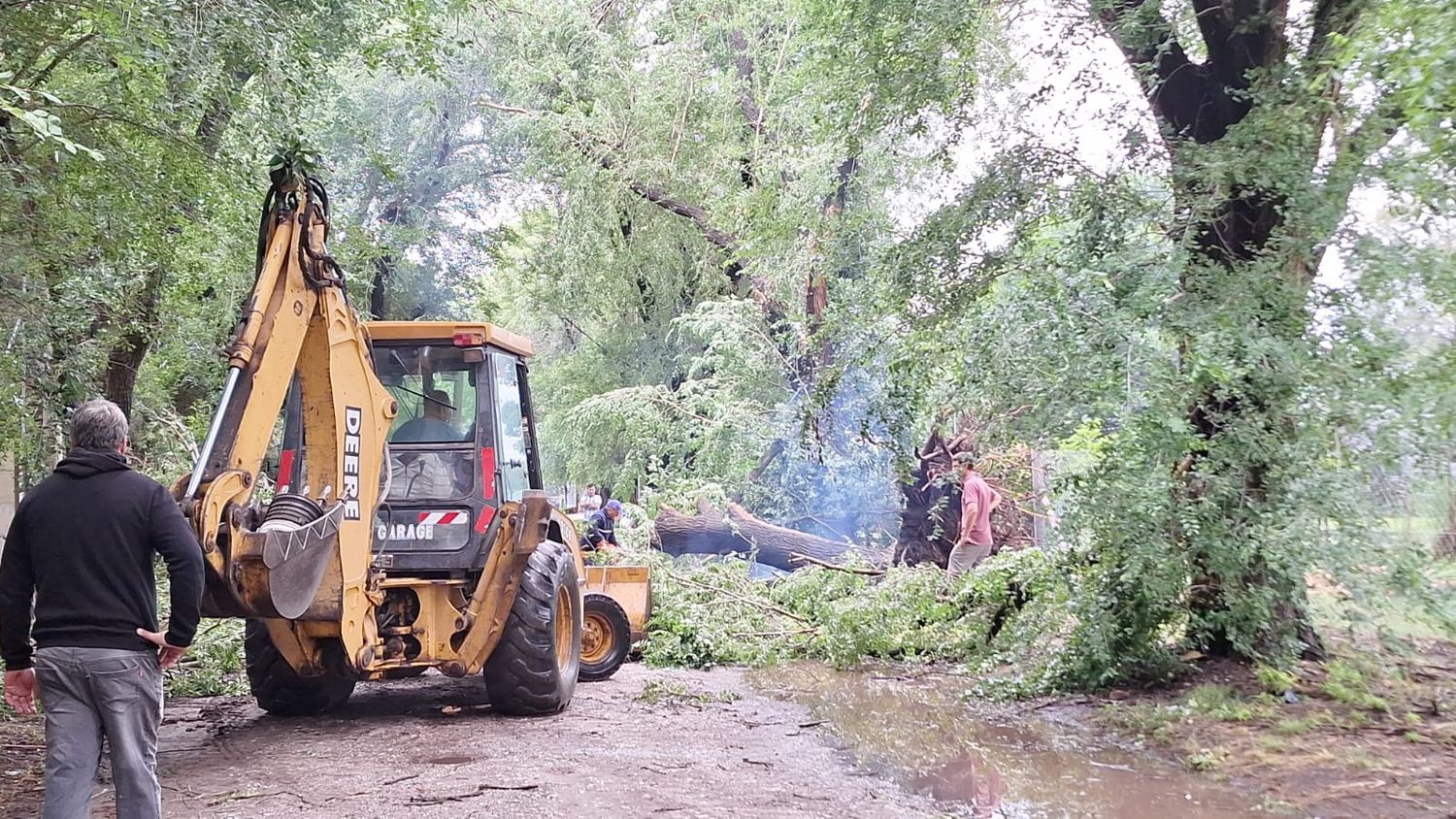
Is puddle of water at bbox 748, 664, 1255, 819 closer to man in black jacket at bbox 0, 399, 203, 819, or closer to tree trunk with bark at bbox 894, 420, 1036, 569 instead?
man in black jacket at bbox 0, 399, 203, 819

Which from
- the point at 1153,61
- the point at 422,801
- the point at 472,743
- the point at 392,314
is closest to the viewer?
the point at 422,801

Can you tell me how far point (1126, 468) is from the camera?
7715 millimetres

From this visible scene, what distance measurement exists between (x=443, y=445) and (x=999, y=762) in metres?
4.27

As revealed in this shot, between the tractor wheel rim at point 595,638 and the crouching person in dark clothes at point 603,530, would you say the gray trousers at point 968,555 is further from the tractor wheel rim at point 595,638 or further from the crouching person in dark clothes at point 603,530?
the tractor wheel rim at point 595,638

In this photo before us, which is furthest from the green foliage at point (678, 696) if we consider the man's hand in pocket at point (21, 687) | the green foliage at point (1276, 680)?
the man's hand in pocket at point (21, 687)

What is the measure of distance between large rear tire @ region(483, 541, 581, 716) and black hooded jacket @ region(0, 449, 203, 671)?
3.30 meters

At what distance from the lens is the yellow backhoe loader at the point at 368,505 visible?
6.10 metres

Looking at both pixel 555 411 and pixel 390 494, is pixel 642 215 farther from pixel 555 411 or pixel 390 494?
pixel 390 494

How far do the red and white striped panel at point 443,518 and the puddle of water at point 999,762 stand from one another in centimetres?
295

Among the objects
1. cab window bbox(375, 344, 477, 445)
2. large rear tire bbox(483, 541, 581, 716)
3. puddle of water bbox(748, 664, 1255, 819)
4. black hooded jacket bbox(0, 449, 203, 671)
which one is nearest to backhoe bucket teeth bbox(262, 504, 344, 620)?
black hooded jacket bbox(0, 449, 203, 671)

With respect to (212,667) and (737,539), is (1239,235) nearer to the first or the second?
(212,667)

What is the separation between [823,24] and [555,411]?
16.8 metres

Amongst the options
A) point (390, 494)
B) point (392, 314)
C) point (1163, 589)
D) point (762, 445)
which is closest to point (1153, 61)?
point (1163, 589)

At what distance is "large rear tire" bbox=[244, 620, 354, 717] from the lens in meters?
8.13
